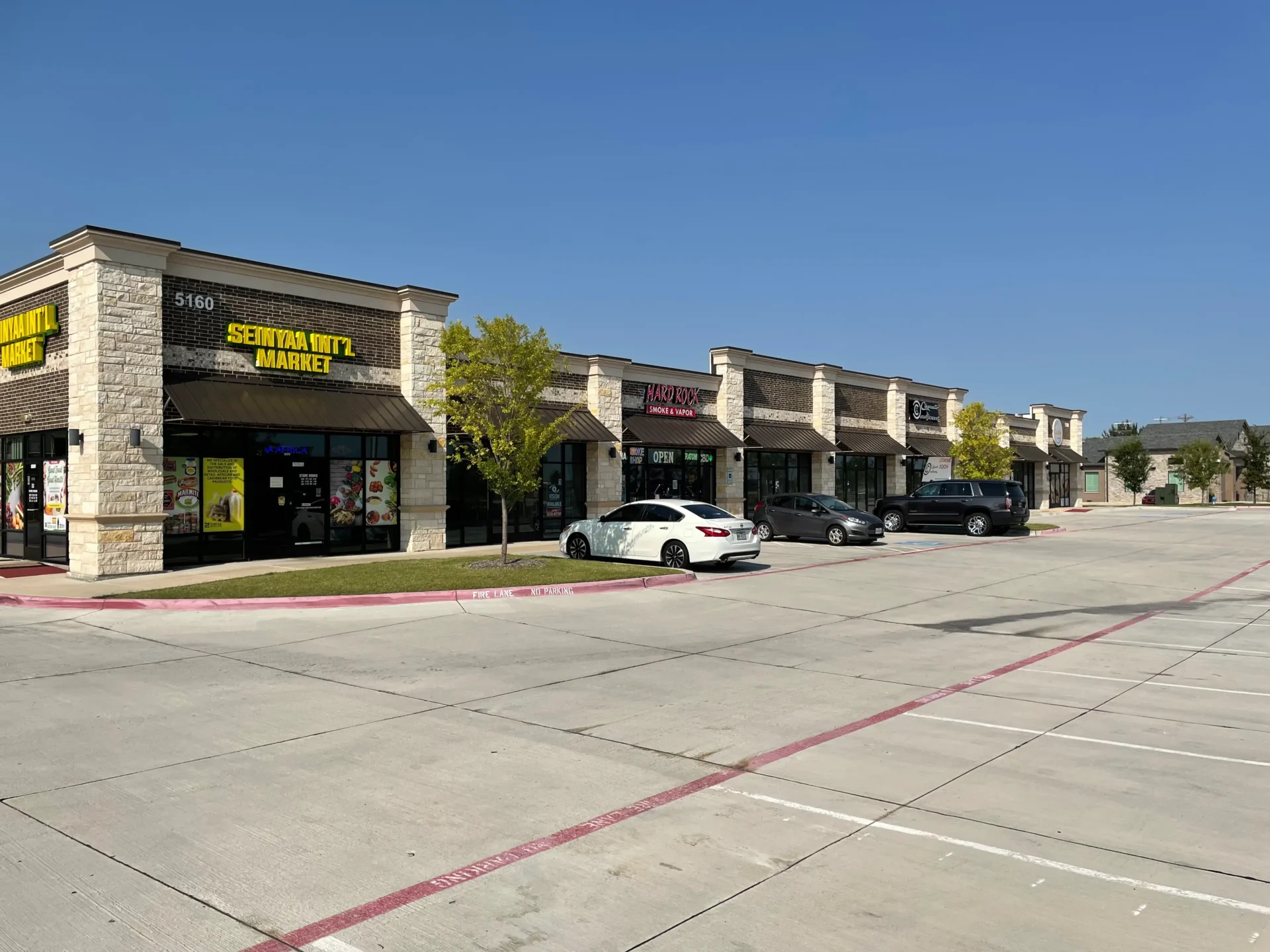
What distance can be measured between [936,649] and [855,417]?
30.2 m

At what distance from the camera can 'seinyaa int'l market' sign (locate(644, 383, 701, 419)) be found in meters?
30.6

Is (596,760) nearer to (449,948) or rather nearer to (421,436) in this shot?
(449,948)

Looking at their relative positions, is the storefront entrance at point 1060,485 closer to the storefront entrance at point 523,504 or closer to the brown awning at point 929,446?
the brown awning at point 929,446

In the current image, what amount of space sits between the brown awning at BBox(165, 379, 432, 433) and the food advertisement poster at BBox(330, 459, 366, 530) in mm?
1426

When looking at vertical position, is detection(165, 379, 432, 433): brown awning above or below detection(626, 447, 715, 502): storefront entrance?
above

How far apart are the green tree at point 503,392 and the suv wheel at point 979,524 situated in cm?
1802

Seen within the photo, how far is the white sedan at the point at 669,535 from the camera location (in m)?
19.4

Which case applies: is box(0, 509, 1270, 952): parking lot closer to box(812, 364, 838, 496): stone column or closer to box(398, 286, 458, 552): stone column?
box(398, 286, 458, 552): stone column

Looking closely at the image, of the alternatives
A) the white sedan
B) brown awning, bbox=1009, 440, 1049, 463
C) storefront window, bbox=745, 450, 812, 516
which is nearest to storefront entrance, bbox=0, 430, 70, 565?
the white sedan

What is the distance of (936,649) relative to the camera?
36.9 feet

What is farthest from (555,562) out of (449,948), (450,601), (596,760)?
(449,948)

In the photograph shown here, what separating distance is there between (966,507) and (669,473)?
10.4 m

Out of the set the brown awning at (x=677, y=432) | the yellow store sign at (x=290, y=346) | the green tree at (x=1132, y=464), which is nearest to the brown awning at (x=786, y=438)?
the brown awning at (x=677, y=432)

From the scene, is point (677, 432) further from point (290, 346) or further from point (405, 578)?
point (405, 578)
